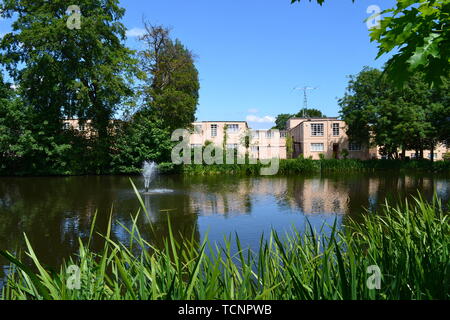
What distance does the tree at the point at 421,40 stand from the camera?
341 centimetres

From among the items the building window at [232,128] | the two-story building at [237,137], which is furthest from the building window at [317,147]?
the building window at [232,128]

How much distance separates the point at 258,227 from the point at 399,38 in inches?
313

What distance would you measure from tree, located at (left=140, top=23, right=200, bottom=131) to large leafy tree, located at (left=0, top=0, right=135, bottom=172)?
9.91 feet

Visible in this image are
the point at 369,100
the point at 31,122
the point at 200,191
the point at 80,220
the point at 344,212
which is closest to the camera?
the point at 80,220

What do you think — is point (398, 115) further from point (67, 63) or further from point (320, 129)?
point (67, 63)

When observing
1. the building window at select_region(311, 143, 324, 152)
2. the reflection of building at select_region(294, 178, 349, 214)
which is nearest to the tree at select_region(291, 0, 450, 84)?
the reflection of building at select_region(294, 178, 349, 214)

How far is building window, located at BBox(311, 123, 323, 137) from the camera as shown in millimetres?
51928

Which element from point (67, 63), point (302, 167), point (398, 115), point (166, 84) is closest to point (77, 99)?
point (67, 63)

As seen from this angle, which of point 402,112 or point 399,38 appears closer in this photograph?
point 399,38

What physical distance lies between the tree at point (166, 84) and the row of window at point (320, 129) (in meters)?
20.8

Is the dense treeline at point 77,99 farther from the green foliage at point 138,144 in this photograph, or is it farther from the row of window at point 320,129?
the row of window at point 320,129

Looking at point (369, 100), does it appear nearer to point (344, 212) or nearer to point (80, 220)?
point (344, 212)
